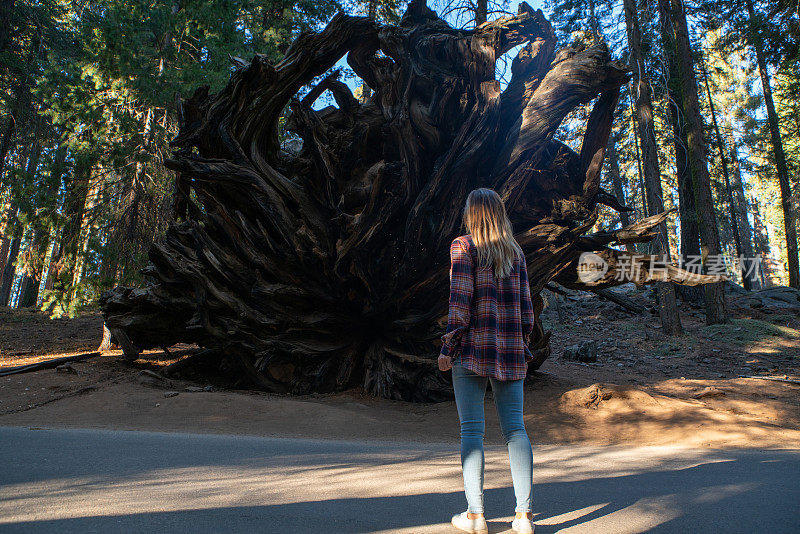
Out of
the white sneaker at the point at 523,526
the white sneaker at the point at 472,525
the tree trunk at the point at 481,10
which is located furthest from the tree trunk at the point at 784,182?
the white sneaker at the point at 472,525

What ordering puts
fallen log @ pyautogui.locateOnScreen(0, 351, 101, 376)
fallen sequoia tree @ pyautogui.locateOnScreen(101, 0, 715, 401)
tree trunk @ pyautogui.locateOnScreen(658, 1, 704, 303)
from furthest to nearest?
tree trunk @ pyautogui.locateOnScreen(658, 1, 704, 303)
fallen log @ pyautogui.locateOnScreen(0, 351, 101, 376)
fallen sequoia tree @ pyautogui.locateOnScreen(101, 0, 715, 401)

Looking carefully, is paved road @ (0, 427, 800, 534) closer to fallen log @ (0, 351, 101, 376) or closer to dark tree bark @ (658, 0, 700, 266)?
fallen log @ (0, 351, 101, 376)

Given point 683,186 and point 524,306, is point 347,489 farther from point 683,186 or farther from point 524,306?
point 683,186

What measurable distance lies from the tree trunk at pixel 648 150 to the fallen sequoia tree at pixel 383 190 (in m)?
7.77

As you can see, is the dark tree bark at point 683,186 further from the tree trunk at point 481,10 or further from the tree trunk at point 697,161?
the tree trunk at point 481,10

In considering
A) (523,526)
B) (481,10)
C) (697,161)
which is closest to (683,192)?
(697,161)

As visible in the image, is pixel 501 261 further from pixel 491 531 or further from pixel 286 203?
pixel 286 203

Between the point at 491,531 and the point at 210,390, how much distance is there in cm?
708

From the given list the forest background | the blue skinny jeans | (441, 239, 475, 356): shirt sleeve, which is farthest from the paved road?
the forest background

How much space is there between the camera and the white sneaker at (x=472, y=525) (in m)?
2.70

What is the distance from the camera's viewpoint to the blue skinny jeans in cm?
275

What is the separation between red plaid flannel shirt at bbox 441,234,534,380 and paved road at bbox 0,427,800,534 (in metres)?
0.90

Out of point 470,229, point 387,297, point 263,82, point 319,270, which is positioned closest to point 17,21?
point 263,82

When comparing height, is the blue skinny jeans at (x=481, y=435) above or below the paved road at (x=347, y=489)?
above
